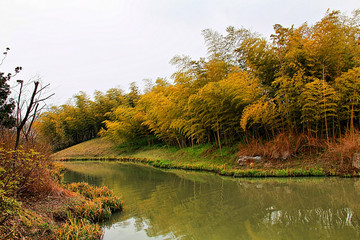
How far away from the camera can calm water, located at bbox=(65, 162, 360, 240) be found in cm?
421

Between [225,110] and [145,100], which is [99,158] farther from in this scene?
[225,110]

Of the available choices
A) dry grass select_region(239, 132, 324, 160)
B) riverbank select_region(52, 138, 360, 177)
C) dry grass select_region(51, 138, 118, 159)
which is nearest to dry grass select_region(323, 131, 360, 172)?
riverbank select_region(52, 138, 360, 177)

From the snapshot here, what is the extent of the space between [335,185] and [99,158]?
2110 cm

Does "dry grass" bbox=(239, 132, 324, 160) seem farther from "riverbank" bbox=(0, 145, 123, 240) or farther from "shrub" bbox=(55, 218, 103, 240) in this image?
"shrub" bbox=(55, 218, 103, 240)

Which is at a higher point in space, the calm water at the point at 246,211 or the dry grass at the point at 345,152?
the dry grass at the point at 345,152

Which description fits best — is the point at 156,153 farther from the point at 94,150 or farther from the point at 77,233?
the point at 77,233

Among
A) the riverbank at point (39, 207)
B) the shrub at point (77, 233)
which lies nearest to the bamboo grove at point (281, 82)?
the riverbank at point (39, 207)

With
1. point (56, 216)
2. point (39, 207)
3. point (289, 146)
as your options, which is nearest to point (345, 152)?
point (289, 146)

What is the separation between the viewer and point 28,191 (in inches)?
193

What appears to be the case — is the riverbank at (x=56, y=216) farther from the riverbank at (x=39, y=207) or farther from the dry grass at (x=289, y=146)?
the dry grass at (x=289, y=146)

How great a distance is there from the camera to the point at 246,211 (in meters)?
5.38

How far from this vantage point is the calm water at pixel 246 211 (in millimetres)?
4207

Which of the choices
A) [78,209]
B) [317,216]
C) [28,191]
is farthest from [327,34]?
[28,191]

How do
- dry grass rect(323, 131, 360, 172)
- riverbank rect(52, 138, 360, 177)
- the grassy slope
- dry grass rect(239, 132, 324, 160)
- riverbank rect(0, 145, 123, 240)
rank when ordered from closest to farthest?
riverbank rect(0, 145, 123, 240)
dry grass rect(323, 131, 360, 172)
riverbank rect(52, 138, 360, 177)
dry grass rect(239, 132, 324, 160)
the grassy slope
